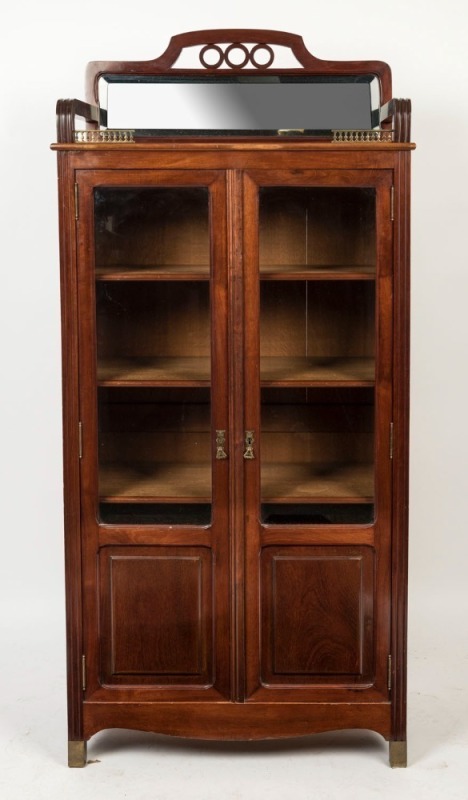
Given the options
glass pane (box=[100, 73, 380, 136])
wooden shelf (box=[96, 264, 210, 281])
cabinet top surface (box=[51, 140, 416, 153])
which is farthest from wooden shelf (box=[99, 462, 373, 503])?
glass pane (box=[100, 73, 380, 136])

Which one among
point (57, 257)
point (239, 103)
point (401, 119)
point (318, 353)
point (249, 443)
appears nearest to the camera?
point (401, 119)

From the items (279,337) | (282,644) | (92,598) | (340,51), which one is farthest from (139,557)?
(340,51)

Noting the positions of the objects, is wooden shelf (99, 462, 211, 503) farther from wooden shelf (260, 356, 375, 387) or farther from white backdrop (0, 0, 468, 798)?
white backdrop (0, 0, 468, 798)

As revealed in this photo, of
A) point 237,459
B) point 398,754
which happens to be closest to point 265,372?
point 237,459

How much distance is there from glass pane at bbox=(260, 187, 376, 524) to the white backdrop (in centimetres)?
111

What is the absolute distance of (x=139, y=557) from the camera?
3.55 m

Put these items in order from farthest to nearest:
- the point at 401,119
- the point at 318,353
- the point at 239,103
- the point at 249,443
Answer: the point at 239,103, the point at 318,353, the point at 249,443, the point at 401,119

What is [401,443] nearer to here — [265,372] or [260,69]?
[265,372]

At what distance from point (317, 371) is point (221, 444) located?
35 cm

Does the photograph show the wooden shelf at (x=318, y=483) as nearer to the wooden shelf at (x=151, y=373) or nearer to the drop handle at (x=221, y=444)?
the drop handle at (x=221, y=444)

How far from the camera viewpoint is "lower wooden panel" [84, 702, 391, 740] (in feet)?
11.7

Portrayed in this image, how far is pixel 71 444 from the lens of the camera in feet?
11.5

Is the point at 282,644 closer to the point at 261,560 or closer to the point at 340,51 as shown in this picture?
the point at 261,560

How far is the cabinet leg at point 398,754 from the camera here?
356 centimetres
